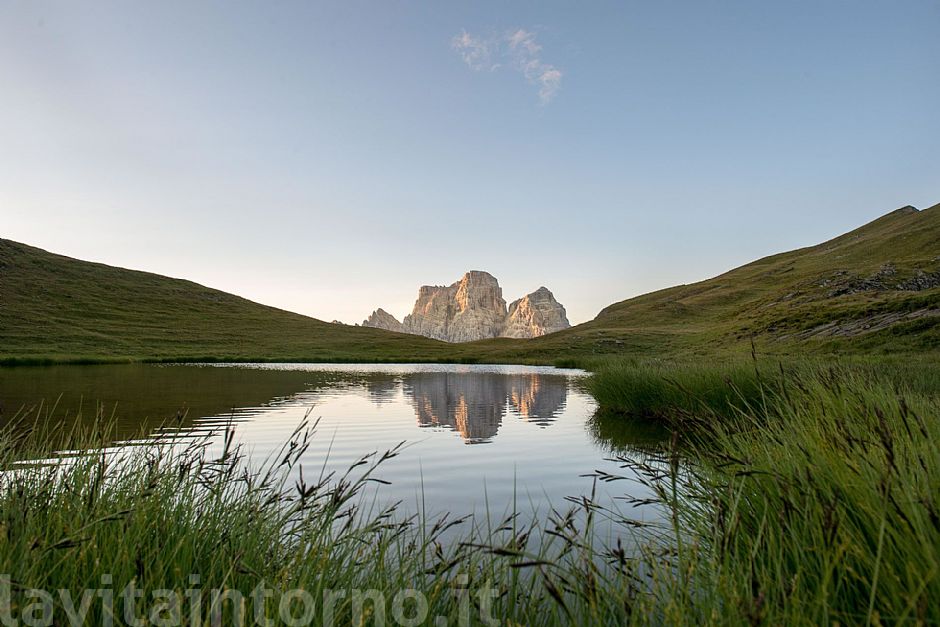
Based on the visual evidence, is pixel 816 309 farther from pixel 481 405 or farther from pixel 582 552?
pixel 582 552

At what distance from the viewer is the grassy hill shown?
3944 centimetres

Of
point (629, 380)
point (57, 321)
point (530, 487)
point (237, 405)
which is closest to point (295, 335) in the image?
point (57, 321)

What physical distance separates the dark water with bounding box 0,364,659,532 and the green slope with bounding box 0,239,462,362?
34.2 metres

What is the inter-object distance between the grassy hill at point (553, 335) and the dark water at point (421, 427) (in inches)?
880

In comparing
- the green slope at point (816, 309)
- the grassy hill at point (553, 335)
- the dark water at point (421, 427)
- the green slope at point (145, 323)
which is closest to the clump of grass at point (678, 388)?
the dark water at point (421, 427)

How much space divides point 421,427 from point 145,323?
3546 inches

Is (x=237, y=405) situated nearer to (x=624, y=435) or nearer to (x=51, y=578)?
(x=624, y=435)

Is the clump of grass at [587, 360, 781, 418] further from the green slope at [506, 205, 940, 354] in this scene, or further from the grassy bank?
the green slope at [506, 205, 940, 354]

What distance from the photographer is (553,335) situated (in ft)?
356

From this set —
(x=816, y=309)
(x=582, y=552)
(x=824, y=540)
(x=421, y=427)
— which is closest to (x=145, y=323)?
(x=421, y=427)

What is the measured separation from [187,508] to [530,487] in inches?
283

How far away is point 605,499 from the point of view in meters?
8.72

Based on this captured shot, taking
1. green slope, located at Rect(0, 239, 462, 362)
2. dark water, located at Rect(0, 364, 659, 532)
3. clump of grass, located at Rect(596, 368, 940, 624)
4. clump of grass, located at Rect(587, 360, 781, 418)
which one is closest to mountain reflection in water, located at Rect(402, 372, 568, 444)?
dark water, located at Rect(0, 364, 659, 532)

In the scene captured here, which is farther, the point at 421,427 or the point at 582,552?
the point at 421,427
